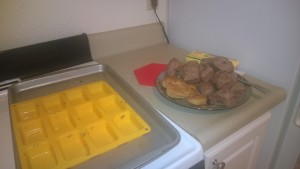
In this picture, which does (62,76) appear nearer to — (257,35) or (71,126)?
(71,126)

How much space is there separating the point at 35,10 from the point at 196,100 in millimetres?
655

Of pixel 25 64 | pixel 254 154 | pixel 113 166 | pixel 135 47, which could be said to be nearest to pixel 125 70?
pixel 135 47

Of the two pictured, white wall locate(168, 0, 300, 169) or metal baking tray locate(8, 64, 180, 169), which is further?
white wall locate(168, 0, 300, 169)

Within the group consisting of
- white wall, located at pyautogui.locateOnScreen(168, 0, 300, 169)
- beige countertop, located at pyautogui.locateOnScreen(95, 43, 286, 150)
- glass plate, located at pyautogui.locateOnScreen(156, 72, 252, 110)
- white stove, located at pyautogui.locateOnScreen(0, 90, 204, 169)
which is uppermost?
white wall, located at pyautogui.locateOnScreen(168, 0, 300, 169)

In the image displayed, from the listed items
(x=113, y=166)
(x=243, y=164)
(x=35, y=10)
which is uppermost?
(x=35, y=10)

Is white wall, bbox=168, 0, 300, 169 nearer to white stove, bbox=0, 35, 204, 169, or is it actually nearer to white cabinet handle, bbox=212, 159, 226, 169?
white cabinet handle, bbox=212, 159, 226, 169

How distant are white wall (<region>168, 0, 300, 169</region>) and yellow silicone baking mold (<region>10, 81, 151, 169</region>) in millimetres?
487

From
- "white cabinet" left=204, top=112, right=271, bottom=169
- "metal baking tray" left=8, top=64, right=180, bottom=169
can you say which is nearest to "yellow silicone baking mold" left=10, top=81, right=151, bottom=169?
"metal baking tray" left=8, top=64, right=180, bottom=169

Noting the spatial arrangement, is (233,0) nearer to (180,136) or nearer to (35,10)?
(180,136)

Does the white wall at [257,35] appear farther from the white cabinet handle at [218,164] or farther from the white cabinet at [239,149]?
the white cabinet handle at [218,164]

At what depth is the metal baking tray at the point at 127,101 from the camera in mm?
488

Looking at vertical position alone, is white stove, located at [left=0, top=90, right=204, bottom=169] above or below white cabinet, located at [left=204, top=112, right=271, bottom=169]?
above

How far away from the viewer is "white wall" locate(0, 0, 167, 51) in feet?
2.50

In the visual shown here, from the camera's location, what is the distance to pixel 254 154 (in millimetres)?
782
